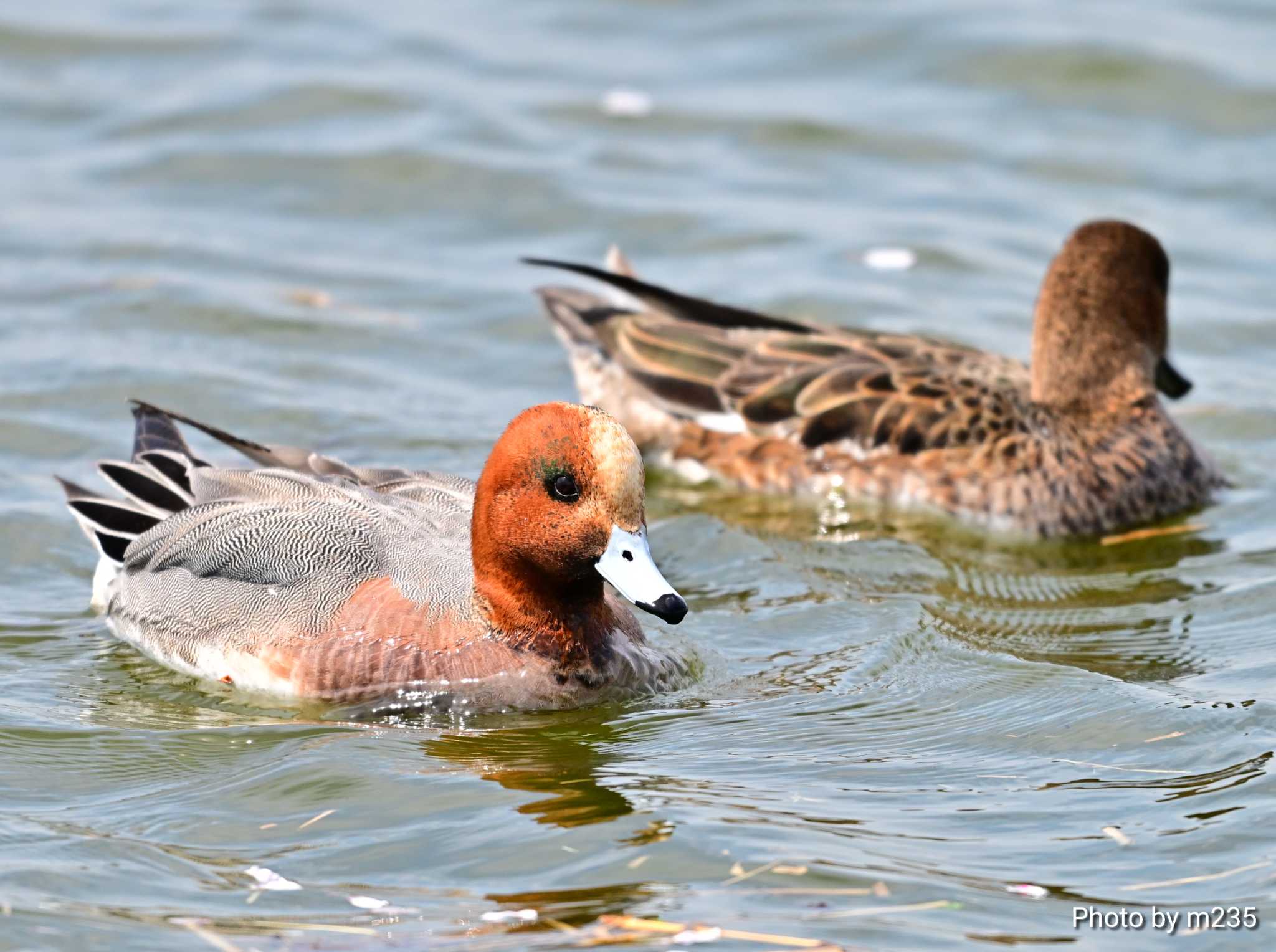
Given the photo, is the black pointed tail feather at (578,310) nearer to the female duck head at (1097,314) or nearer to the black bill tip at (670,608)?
the female duck head at (1097,314)

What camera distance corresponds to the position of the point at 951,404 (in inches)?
352

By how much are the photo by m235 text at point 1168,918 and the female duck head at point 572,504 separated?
57.6 inches

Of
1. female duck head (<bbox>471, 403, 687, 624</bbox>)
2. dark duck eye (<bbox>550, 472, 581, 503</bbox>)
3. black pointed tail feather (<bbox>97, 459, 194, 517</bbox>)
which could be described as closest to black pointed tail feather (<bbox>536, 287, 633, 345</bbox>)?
black pointed tail feather (<bbox>97, 459, 194, 517</bbox>)

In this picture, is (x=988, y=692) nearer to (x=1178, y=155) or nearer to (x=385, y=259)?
(x=385, y=259)

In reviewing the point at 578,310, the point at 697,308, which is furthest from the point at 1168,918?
the point at 578,310

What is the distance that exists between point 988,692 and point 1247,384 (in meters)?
4.64

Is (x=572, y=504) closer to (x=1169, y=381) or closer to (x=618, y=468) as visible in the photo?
(x=618, y=468)

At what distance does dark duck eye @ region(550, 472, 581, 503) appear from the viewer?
583 centimetres

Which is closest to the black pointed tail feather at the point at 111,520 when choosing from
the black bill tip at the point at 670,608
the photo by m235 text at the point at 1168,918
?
the black bill tip at the point at 670,608

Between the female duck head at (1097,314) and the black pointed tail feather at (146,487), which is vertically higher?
the female duck head at (1097,314)

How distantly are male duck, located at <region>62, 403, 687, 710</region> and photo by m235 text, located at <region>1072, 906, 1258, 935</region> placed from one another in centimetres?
146

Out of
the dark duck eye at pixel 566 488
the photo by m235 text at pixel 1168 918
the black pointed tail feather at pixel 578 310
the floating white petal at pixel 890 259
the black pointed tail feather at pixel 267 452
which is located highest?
the floating white petal at pixel 890 259

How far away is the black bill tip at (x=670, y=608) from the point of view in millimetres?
5605

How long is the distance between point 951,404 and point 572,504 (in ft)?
11.5
